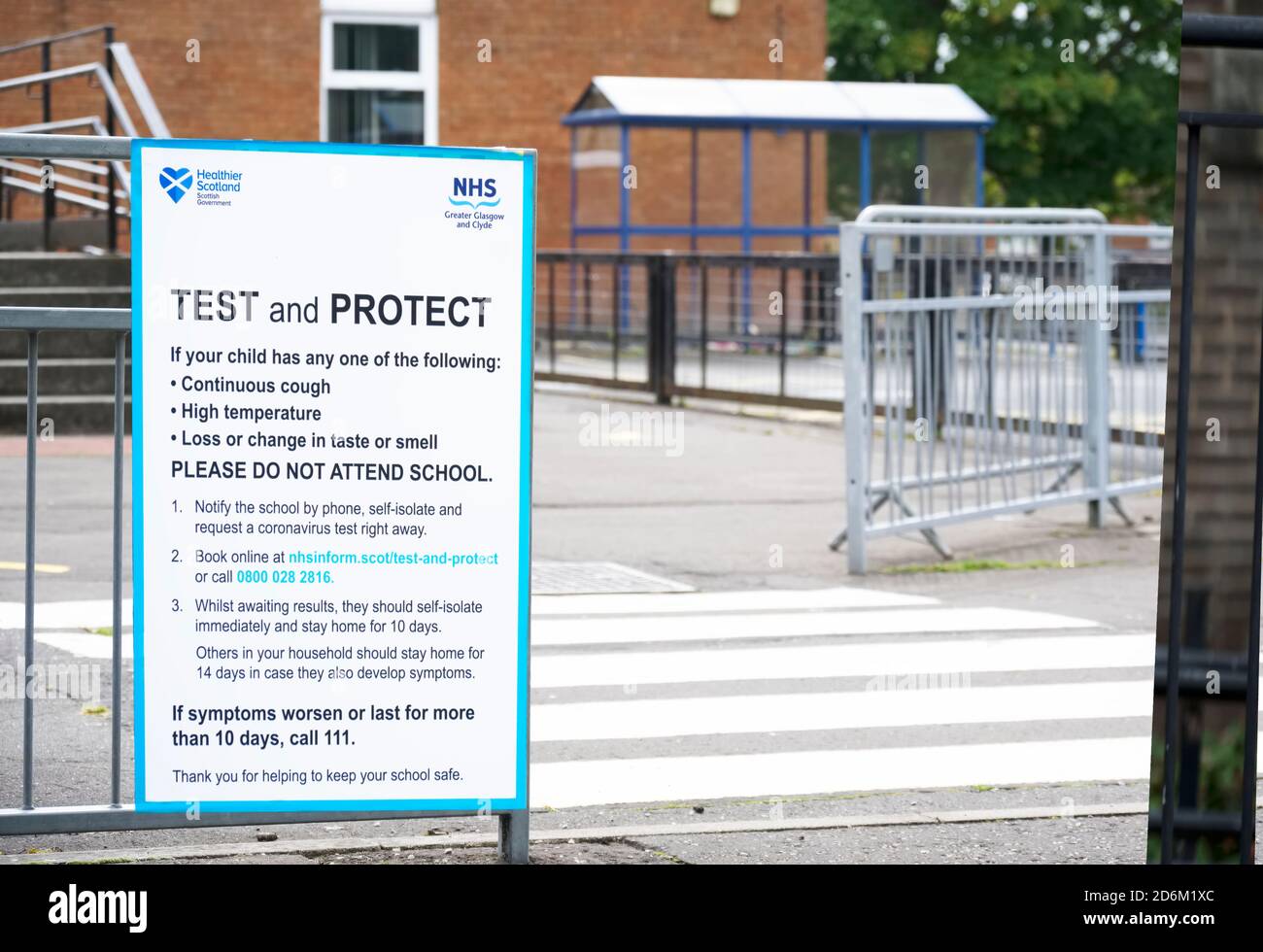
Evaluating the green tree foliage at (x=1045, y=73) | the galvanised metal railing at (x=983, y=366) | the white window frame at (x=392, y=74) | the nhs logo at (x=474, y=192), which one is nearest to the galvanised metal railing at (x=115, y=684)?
the nhs logo at (x=474, y=192)

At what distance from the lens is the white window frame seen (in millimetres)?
26391

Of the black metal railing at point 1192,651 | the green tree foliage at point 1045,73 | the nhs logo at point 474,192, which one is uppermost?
the green tree foliage at point 1045,73

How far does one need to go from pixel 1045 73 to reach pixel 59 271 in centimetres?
2912

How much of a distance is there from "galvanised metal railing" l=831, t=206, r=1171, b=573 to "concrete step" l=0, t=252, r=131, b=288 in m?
5.99

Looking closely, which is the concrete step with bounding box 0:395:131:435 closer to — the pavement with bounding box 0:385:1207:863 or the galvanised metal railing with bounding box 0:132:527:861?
the pavement with bounding box 0:385:1207:863

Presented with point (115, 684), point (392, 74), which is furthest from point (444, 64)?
point (115, 684)

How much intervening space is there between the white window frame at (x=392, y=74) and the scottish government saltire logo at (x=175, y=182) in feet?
72.7

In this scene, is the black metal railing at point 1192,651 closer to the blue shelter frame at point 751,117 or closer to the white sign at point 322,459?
the white sign at point 322,459

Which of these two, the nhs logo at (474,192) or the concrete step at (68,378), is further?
the concrete step at (68,378)

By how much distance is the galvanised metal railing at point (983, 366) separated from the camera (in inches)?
396

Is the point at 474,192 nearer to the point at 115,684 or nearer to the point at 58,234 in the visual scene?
the point at 115,684

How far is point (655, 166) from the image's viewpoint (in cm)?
2636

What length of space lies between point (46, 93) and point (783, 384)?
6.30 metres

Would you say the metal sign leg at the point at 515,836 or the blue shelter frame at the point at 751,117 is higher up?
the blue shelter frame at the point at 751,117
